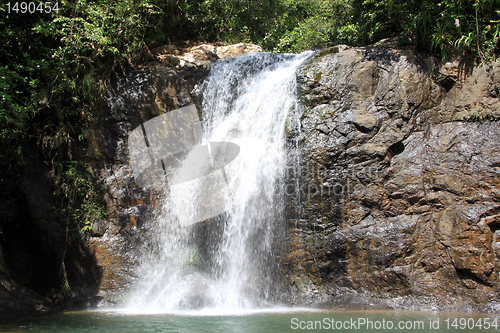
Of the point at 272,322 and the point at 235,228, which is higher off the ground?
the point at 235,228

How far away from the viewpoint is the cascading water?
632 cm

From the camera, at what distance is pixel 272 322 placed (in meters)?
4.75

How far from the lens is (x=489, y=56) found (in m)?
6.55

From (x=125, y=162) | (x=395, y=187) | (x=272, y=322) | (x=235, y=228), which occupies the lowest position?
(x=272, y=322)

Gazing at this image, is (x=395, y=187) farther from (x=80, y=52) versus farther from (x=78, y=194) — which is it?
(x=80, y=52)

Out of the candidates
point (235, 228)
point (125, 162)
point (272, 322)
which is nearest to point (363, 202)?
point (235, 228)

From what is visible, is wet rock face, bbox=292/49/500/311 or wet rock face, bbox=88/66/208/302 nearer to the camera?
wet rock face, bbox=292/49/500/311

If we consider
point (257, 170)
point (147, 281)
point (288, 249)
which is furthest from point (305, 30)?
point (147, 281)

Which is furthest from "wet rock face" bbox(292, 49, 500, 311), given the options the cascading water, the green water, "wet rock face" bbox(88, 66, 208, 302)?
"wet rock face" bbox(88, 66, 208, 302)

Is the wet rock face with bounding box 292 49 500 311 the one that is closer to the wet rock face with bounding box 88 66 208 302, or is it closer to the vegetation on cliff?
the vegetation on cliff

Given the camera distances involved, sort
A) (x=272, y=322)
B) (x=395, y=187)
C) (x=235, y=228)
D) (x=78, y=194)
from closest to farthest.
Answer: (x=272, y=322) < (x=395, y=187) < (x=235, y=228) < (x=78, y=194)

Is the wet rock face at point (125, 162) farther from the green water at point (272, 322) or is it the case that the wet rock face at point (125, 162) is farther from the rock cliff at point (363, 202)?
the green water at point (272, 322)

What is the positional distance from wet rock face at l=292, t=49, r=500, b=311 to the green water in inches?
26.5

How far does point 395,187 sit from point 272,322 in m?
3.26
